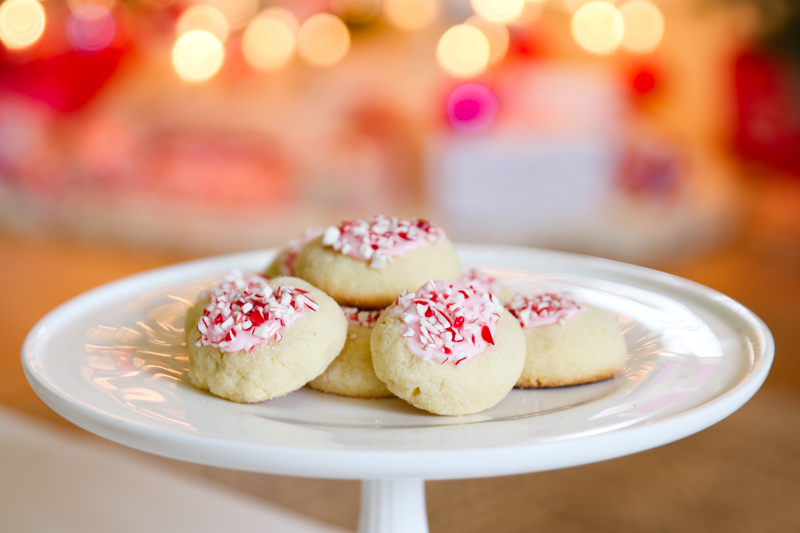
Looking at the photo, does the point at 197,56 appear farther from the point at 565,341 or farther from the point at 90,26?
the point at 565,341

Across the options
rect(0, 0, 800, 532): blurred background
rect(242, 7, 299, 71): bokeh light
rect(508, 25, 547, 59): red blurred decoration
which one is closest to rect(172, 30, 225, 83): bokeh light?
rect(0, 0, 800, 532): blurred background

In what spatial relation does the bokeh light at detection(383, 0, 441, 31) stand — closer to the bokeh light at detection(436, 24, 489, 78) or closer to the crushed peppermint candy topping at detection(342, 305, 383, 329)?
the bokeh light at detection(436, 24, 489, 78)

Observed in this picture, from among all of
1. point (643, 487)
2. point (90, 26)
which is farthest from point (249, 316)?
point (90, 26)

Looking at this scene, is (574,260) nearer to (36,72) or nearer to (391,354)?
(391,354)

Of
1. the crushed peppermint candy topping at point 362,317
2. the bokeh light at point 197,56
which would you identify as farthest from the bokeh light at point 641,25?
the crushed peppermint candy topping at point 362,317

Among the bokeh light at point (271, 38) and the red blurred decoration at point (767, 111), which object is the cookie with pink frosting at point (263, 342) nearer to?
the bokeh light at point (271, 38)

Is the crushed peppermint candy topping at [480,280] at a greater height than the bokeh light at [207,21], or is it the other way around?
the bokeh light at [207,21]
